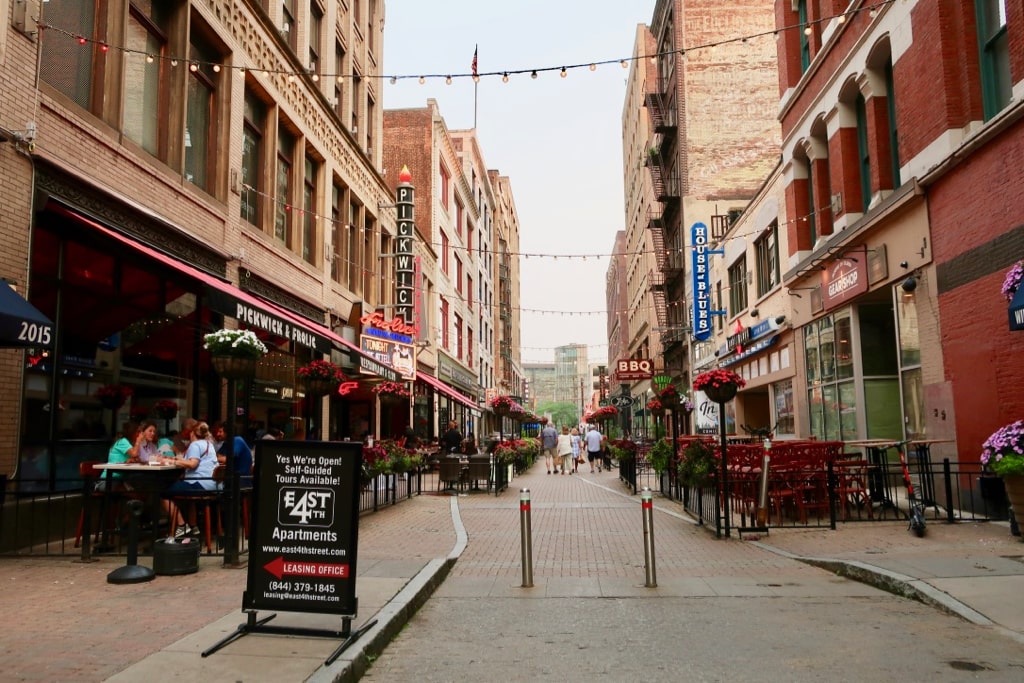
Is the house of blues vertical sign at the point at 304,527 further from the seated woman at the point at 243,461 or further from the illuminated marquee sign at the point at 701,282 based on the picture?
the illuminated marquee sign at the point at 701,282

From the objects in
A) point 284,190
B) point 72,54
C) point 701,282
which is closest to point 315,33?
point 284,190

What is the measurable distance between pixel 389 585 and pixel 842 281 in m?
14.2

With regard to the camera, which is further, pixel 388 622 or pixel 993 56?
pixel 993 56

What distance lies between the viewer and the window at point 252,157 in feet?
57.8

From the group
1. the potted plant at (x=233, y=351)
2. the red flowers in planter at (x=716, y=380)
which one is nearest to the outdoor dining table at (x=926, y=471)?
the red flowers in planter at (x=716, y=380)

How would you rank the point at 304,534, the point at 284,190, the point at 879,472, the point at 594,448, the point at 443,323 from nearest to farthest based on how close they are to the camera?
the point at 304,534, the point at 879,472, the point at 284,190, the point at 594,448, the point at 443,323

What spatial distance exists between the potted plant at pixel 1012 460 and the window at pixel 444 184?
113 feet

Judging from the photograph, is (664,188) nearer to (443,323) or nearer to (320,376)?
(443,323)

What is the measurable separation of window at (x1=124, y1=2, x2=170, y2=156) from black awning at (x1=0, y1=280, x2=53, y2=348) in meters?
4.94

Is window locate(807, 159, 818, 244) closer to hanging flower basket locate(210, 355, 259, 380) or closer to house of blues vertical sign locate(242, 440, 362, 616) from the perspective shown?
hanging flower basket locate(210, 355, 259, 380)

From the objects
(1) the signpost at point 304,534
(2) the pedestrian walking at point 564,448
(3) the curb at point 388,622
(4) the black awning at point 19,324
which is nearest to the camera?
(3) the curb at point 388,622

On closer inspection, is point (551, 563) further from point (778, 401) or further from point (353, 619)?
point (778, 401)

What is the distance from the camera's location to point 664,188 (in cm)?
4119

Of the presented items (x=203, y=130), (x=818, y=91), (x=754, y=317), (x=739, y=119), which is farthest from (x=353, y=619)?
(x=739, y=119)
